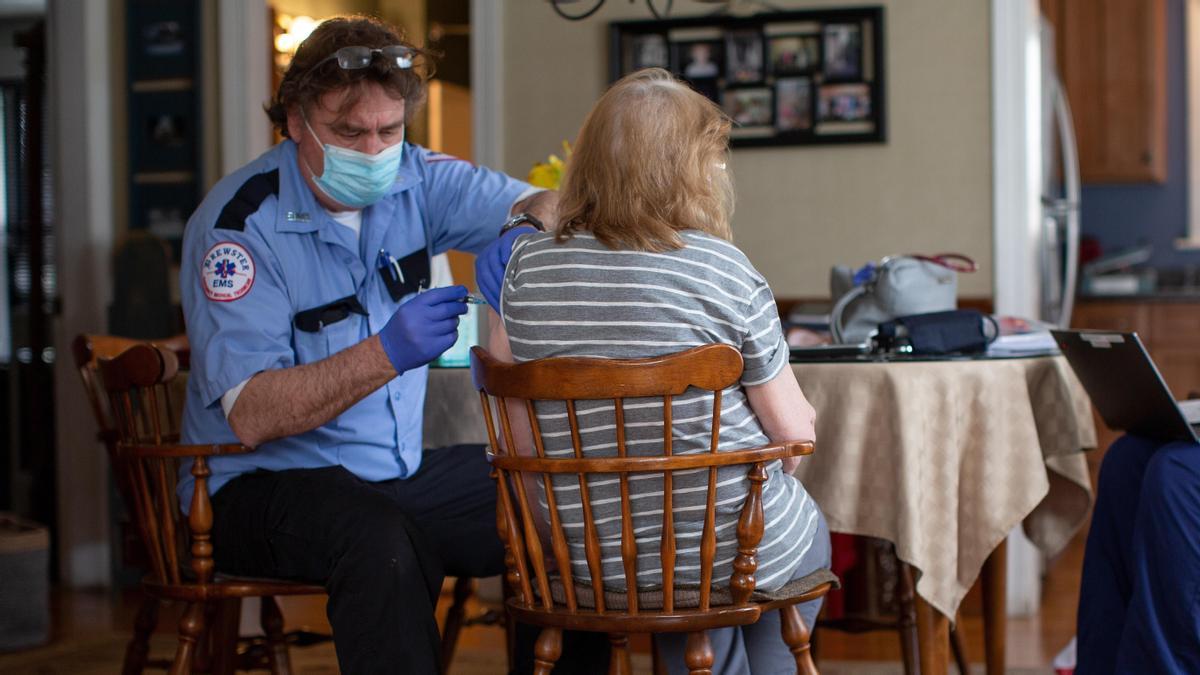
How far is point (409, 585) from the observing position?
5.61 ft

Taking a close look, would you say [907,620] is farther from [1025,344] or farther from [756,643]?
[756,643]

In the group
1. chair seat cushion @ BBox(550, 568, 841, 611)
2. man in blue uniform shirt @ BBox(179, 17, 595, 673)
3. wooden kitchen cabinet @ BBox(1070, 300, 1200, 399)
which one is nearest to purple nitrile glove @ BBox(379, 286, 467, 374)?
man in blue uniform shirt @ BBox(179, 17, 595, 673)

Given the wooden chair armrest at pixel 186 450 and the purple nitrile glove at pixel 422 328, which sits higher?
the purple nitrile glove at pixel 422 328

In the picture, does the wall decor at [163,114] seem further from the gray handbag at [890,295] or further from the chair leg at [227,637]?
the gray handbag at [890,295]

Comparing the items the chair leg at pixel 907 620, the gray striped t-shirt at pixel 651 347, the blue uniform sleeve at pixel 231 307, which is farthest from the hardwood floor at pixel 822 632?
the gray striped t-shirt at pixel 651 347

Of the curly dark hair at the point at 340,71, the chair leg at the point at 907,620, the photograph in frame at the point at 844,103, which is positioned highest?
the photograph in frame at the point at 844,103

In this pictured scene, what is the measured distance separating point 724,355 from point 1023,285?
2.38 metres

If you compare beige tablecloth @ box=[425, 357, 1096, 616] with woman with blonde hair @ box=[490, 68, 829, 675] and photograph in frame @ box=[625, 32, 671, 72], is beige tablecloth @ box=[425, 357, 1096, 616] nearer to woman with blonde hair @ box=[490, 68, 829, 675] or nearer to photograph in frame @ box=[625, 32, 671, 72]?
woman with blonde hair @ box=[490, 68, 829, 675]

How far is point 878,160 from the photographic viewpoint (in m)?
3.76

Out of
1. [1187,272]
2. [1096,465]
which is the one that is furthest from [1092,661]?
[1187,272]

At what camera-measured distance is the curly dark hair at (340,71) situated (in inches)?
78.4

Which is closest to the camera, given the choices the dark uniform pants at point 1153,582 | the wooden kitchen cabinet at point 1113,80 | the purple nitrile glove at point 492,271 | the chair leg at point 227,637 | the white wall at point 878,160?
the purple nitrile glove at point 492,271

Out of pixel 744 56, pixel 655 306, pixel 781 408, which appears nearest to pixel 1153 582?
pixel 781 408

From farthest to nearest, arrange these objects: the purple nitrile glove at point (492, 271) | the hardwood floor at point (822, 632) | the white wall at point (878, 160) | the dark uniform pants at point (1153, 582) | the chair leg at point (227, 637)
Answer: the white wall at point (878, 160)
the hardwood floor at point (822, 632)
the chair leg at point (227, 637)
the dark uniform pants at point (1153, 582)
the purple nitrile glove at point (492, 271)
